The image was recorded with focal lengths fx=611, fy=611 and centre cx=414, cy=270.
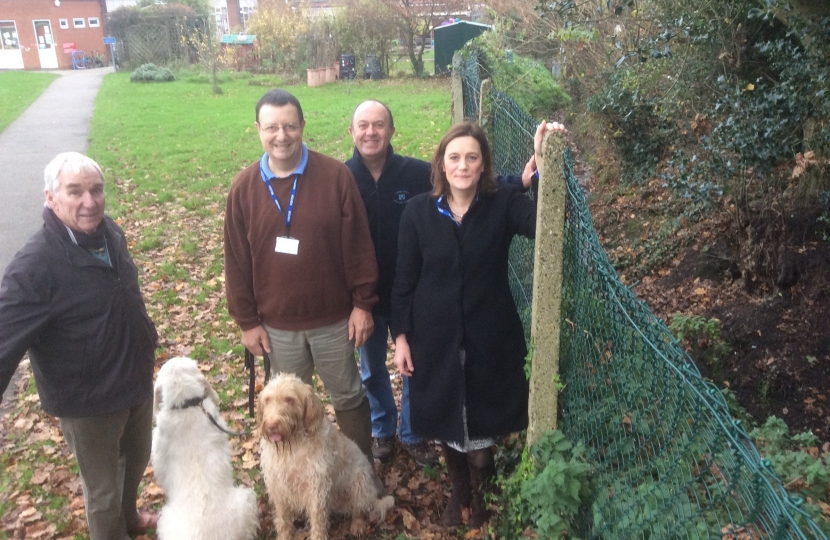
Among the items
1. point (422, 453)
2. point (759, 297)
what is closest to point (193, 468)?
point (422, 453)

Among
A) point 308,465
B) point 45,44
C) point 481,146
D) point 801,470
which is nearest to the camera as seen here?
point 481,146

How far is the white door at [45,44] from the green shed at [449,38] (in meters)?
30.4

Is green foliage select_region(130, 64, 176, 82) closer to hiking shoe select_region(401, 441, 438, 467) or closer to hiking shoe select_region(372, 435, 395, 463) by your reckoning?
hiking shoe select_region(372, 435, 395, 463)

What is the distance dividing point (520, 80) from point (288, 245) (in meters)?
7.86

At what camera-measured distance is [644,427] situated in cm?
238

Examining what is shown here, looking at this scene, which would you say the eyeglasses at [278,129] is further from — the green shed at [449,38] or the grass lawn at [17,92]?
the green shed at [449,38]

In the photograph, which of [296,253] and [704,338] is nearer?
[296,253]

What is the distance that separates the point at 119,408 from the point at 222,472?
0.69 meters

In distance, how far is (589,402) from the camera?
2818mm

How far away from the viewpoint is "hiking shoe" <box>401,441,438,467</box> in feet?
13.9

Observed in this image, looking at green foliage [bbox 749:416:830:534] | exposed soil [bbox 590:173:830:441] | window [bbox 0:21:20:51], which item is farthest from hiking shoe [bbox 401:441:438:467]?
window [bbox 0:21:20:51]

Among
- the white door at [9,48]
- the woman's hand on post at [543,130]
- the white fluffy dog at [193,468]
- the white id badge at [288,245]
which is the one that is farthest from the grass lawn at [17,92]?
the woman's hand on post at [543,130]

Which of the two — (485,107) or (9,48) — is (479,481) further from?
(9,48)

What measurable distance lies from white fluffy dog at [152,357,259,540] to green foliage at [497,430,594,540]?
1.54m
